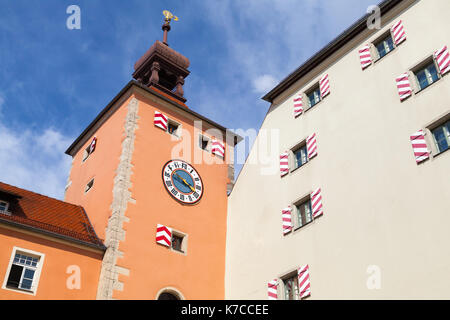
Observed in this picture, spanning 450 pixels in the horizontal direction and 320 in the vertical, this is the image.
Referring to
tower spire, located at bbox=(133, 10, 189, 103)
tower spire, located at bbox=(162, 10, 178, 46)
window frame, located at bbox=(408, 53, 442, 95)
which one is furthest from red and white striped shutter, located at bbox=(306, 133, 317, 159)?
tower spire, located at bbox=(162, 10, 178, 46)

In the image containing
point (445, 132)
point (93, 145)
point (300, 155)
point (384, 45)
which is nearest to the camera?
point (445, 132)

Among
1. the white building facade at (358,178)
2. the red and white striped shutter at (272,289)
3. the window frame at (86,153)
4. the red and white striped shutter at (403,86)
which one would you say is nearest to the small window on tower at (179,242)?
the white building facade at (358,178)

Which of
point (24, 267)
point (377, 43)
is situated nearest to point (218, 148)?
point (377, 43)

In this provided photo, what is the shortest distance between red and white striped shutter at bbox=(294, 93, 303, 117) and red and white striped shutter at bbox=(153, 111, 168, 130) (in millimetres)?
5219

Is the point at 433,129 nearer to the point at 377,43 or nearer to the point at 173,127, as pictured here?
the point at 377,43

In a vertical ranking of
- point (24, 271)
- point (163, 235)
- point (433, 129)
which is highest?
point (433, 129)

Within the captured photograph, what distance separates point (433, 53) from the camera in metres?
15.9

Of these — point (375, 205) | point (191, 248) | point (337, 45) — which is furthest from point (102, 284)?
point (337, 45)

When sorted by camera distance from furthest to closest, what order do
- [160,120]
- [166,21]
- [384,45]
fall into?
[166,21]
[160,120]
[384,45]

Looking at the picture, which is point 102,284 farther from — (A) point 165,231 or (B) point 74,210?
(B) point 74,210

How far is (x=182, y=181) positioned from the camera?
68.4 feet

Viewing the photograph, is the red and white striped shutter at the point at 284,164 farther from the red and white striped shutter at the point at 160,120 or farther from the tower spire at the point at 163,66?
the tower spire at the point at 163,66

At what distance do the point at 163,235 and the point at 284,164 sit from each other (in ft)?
15.9

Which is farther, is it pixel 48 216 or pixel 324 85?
pixel 324 85
